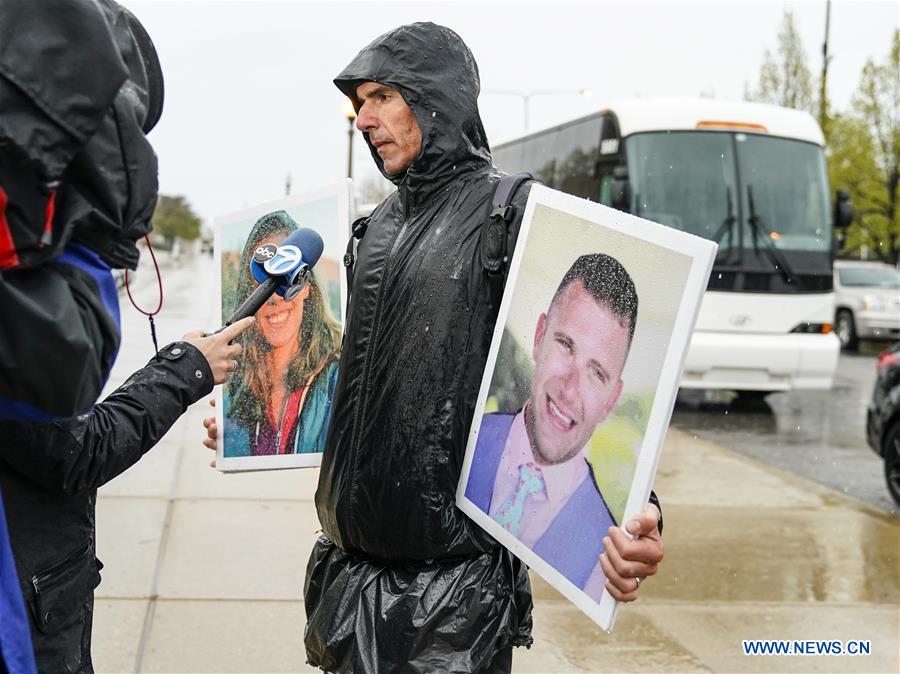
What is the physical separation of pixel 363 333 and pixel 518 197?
18.6 inches

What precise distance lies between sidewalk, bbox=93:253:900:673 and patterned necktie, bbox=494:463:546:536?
106 cm

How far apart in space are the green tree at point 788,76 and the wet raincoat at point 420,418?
31.3m

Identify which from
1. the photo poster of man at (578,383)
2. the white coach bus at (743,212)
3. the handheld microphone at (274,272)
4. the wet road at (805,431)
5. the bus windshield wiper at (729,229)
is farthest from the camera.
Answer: the bus windshield wiper at (729,229)

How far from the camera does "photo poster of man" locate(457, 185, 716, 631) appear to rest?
5.92 feet

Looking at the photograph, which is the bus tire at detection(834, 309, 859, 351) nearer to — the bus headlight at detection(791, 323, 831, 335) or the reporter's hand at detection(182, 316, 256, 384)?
the bus headlight at detection(791, 323, 831, 335)

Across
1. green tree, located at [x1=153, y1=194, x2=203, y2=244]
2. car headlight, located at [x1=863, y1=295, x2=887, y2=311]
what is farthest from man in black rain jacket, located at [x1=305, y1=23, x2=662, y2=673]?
green tree, located at [x1=153, y1=194, x2=203, y2=244]

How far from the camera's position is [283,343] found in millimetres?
2744

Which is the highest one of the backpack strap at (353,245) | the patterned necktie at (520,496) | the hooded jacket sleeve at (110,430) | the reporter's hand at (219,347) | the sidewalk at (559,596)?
the backpack strap at (353,245)

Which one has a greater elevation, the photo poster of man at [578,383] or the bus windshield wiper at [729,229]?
the photo poster of man at [578,383]

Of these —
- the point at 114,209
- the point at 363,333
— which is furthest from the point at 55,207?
the point at 363,333

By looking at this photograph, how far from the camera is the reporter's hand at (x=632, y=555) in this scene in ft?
5.98

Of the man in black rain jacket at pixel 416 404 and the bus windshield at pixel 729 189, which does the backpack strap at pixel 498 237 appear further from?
the bus windshield at pixel 729 189

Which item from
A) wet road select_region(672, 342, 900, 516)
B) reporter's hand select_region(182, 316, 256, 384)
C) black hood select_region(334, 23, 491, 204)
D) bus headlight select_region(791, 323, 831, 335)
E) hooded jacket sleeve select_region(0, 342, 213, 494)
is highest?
black hood select_region(334, 23, 491, 204)

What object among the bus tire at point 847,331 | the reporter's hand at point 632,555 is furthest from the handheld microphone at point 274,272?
the bus tire at point 847,331
